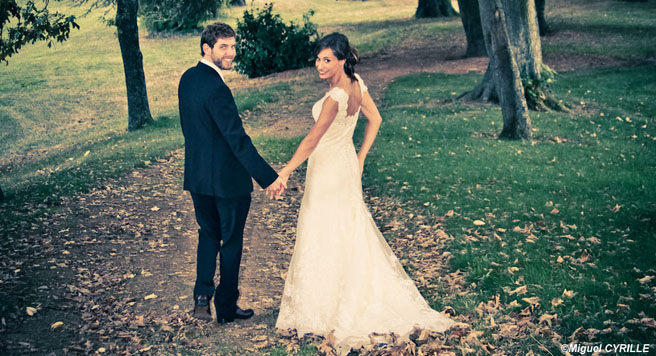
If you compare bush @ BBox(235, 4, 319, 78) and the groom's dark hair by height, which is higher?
the groom's dark hair

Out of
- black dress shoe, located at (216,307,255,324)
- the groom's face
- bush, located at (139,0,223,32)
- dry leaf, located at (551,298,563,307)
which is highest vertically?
bush, located at (139,0,223,32)

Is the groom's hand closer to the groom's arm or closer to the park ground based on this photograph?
the groom's arm

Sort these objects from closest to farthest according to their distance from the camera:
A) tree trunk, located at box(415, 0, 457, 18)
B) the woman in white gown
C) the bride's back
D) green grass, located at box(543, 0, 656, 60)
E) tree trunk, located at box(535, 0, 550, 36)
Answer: the bride's back
the woman in white gown
green grass, located at box(543, 0, 656, 60)
tree trunk, located at box(535, 0, 550, 36)
tree trunk, located at box(415, 0, 457, 18)

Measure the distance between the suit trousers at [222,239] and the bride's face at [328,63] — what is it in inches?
51.5

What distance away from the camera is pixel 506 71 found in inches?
527

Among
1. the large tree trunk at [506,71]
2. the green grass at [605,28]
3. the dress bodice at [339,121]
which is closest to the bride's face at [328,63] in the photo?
the dress bodice at [339,121]

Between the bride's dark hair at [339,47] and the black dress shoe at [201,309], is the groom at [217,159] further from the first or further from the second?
the bride's dark hair at [339,47]

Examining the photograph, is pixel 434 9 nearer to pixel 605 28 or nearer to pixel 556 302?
pixel 605 28

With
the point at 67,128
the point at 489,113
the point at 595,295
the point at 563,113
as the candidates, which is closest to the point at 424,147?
the point at 489,113

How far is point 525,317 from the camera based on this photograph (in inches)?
233

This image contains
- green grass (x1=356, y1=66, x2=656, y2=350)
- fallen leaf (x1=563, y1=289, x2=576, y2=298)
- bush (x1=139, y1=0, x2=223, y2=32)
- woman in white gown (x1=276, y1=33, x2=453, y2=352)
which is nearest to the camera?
woman in white gown (x1=276, y1=33, x2=453, y2=352)

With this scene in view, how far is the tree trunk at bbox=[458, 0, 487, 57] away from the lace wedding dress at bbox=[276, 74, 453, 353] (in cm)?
2135

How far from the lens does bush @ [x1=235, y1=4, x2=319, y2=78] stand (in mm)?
25953

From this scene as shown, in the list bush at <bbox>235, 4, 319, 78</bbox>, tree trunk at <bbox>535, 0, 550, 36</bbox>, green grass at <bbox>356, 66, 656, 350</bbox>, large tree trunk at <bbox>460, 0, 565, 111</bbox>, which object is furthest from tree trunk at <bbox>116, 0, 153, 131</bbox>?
tree trunk at <bbox>535, 0, 550, 36</bbox>
